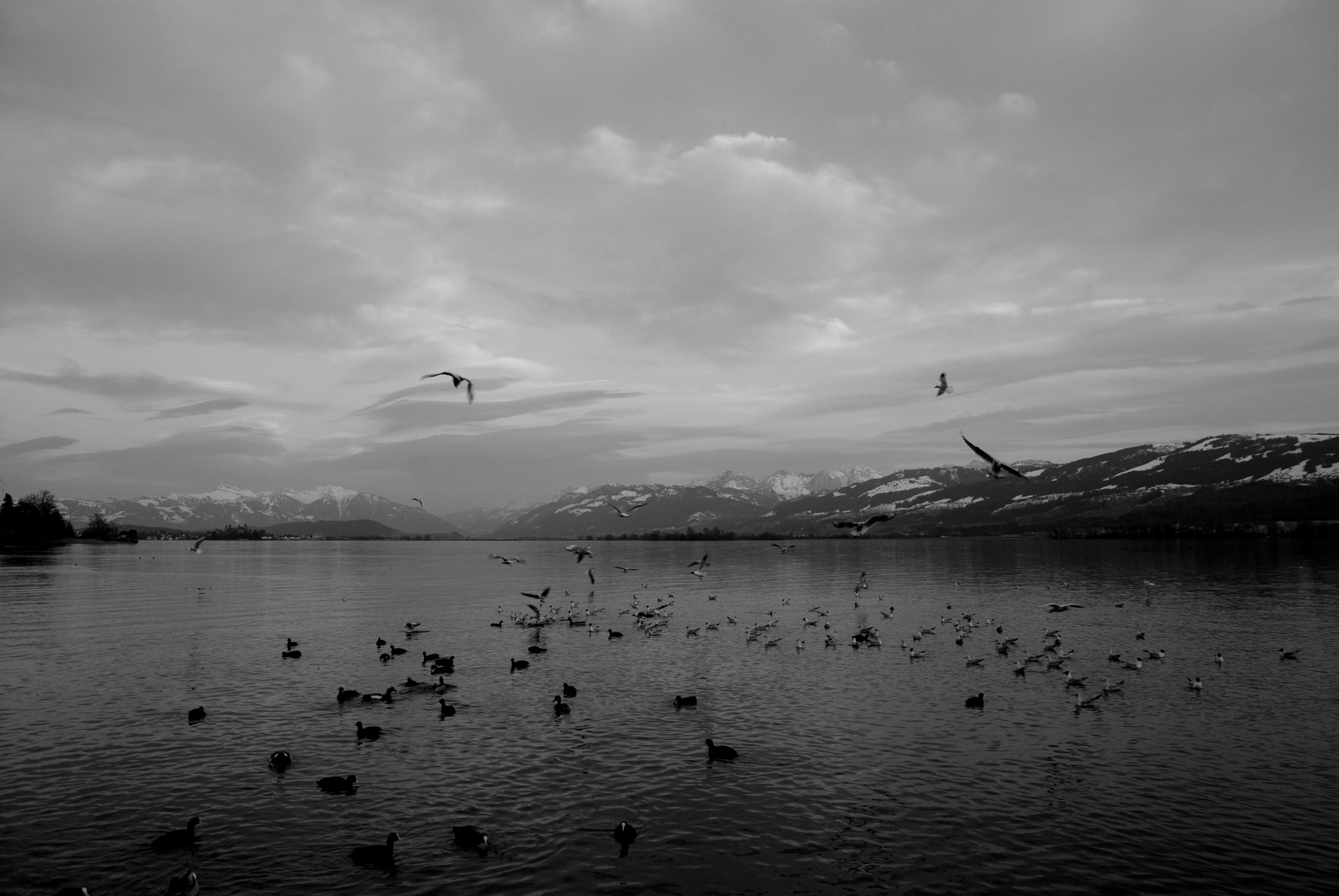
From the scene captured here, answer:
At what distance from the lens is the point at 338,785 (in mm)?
25312

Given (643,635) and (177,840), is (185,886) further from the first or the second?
(643,635)

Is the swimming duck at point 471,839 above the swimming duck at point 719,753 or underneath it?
above

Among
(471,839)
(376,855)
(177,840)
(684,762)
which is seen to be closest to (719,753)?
(684,762)

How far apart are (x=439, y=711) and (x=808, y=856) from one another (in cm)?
2028

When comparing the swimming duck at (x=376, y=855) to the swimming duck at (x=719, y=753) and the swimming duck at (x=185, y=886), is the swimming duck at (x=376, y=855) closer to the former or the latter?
the swimming duck at (x=185, y=886)

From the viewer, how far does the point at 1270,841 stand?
2173 cm

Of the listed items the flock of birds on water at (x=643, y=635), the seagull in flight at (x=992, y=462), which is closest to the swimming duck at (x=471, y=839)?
the flock of birds on water at (x=643, y=635)

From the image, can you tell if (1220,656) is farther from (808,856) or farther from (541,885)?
(541,885)

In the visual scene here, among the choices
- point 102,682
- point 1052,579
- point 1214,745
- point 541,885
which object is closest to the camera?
point 541,885

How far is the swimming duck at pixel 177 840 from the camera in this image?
21188mm

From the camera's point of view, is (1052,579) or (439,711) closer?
(439,711)

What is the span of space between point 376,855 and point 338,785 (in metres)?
5.81

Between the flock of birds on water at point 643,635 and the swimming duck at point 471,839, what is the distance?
2cm

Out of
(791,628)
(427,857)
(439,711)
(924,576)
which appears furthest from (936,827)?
(924,576)
